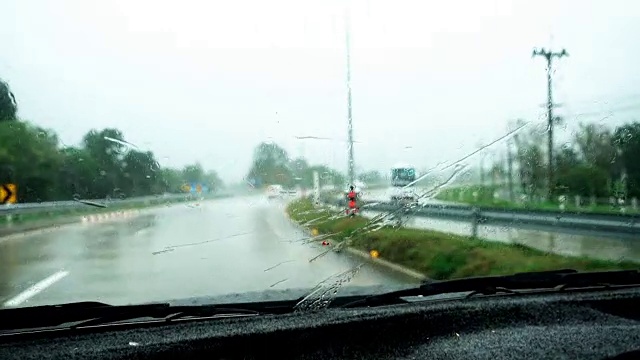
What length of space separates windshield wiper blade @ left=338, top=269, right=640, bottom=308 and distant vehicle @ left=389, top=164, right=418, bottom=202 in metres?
0.96

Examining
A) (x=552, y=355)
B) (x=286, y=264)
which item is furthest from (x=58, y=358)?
(x=286, y=264)

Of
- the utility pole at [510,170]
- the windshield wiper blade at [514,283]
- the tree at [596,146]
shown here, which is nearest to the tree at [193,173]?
the windshield wiper blade at [514,283]

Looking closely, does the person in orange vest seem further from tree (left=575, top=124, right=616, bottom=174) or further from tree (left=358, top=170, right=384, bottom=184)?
tree (left=575, top=124, right=616, bottom=174)

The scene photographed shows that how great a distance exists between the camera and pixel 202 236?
536 cm

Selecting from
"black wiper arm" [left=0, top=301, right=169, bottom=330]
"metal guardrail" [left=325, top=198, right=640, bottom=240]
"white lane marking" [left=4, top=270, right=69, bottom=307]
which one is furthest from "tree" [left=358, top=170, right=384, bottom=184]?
"white lane marking" [left=4, top=270, right=69, bottom=307]

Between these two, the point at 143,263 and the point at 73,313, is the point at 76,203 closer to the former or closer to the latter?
the point at 143,263

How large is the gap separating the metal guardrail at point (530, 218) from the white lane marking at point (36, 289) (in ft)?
9.34

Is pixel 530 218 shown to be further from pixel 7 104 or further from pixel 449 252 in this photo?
pixel 7 104

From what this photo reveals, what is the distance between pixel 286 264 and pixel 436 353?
9.42ft

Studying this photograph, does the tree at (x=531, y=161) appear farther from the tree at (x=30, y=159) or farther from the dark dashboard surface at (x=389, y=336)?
the tree at (x=30, y=159)

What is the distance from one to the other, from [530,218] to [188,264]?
10.3 ft

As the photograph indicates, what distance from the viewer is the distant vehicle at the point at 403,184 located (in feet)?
13.6

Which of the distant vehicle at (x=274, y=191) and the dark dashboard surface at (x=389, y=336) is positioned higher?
the distant vehicle at (x=274, y=191)

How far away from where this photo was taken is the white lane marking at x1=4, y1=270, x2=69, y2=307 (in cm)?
512
